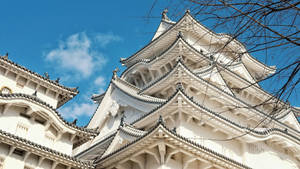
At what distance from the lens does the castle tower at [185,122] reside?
1421 centimetres

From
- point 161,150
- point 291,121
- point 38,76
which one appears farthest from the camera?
point 291,121

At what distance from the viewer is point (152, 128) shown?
13852mm

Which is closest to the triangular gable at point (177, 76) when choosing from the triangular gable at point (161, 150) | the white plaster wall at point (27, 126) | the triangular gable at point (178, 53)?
the triangular gable at point (178, 53)

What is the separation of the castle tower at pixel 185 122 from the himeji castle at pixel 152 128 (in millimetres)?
48

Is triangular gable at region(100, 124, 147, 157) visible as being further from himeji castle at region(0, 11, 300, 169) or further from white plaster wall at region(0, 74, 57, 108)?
white plaster wall at region(0, 74, 57, 108)

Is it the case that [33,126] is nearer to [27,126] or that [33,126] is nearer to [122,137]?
[27,126]

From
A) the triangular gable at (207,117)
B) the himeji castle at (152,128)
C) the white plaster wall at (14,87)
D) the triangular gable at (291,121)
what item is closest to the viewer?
the himeji castle at (152,128)

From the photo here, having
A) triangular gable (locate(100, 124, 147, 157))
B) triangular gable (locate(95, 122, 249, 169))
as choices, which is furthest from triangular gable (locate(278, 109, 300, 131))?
triangular gable (locate(100, 124, 147, 157))

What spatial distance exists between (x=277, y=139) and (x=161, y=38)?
1214 cm

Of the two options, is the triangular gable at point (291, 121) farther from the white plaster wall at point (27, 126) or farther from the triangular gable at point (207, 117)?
the white plaster wall at point (27, 126)

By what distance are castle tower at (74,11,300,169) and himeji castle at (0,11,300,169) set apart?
0.16 ft

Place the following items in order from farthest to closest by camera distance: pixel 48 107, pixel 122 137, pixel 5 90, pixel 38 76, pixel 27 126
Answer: pixel 38 76 → pixel 122 137 → pixel 5 90 → pixel 48 107 → pixel 27 126

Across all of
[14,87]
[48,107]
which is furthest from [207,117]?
[14,87]

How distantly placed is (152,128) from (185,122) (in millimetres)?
3384
